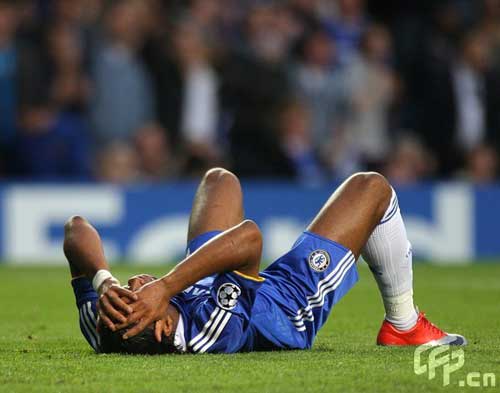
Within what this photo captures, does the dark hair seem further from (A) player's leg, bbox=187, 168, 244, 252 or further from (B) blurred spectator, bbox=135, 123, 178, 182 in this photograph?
(B) blurred spectator, bbox=135, 123, 178, 182

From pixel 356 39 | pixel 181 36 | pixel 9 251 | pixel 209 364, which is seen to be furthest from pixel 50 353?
pixel 356 39

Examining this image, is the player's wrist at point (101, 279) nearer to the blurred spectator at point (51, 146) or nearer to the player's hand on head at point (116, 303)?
the player's hand on head at point (116, 303)

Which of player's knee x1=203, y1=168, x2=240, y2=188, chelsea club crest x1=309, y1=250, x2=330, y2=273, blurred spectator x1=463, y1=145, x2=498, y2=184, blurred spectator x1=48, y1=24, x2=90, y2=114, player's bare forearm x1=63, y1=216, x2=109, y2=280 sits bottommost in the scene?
blurred spectator x1=463, y1=145, x2=498, y2=184

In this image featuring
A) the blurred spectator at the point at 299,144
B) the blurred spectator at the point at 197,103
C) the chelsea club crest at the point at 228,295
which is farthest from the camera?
the blurred spectator at the point at 299,144

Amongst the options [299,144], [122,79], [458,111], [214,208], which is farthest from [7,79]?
[214,208]

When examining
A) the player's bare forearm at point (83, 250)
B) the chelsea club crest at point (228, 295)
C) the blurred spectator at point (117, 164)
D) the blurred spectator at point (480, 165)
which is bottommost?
the blurred spectator at point (480, 165)

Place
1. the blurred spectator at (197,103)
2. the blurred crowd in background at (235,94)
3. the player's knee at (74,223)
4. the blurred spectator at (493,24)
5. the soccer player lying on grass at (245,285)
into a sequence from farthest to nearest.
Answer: the blurred spectator at (493,24) < the blurred spectator at (197,103) < the blurred crowd in background at (235,94) < the player's knee at (74,223) < the soccer player lying on grass at (245,285)

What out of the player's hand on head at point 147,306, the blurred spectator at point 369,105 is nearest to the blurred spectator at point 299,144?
the blurred spectator at point 369,105

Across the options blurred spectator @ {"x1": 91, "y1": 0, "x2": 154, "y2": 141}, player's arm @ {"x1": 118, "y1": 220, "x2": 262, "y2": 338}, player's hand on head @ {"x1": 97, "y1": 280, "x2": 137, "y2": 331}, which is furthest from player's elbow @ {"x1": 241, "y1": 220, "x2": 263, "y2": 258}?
blurred spectator @ {"x1": 91, "y1": 0, "x2": 154, "y2": 141}

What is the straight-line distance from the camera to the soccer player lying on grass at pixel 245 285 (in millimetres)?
4633

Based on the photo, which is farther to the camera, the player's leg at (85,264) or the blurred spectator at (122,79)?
the blurred spectator at (122,79)

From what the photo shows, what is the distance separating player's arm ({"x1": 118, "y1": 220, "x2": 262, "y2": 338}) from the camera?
4551 mm

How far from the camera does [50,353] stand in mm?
5207

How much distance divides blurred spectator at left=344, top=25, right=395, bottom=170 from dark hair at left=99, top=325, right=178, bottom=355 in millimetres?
8012
